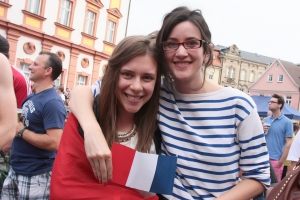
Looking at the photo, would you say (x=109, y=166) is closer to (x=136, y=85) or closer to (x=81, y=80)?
(x=136, y=85)

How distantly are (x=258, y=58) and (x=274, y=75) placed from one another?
44.8ft

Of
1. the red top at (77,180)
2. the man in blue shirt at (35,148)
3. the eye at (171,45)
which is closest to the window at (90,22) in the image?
the man in blue shirt at (35,148)

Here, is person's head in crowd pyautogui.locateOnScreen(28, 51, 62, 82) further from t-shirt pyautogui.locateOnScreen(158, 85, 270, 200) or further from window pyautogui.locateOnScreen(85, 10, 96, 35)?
window pyautogui.locateOnScreen(85, 10, 96, 35)

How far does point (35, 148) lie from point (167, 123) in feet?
5.28

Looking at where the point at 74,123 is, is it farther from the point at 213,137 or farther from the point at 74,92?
the point at 213,137

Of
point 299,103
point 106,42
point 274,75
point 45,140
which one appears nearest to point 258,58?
point 274,75

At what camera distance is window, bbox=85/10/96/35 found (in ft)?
55.8

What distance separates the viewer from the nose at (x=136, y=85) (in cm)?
146

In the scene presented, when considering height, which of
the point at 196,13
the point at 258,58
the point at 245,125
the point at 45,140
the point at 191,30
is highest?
the point at 258,58

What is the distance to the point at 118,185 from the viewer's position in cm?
139

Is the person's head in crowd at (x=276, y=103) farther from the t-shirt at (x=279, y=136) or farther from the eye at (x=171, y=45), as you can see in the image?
the eye at (x=171, y=45)

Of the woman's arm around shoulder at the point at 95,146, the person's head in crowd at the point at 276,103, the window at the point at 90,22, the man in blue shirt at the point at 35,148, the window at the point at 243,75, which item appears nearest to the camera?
the woman's arm around shoulder at the point at 95,146

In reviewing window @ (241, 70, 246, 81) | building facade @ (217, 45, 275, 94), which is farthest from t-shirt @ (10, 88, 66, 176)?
window @ (241, 70, 246, 81)

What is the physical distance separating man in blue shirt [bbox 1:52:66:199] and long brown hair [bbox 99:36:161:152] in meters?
1.28
